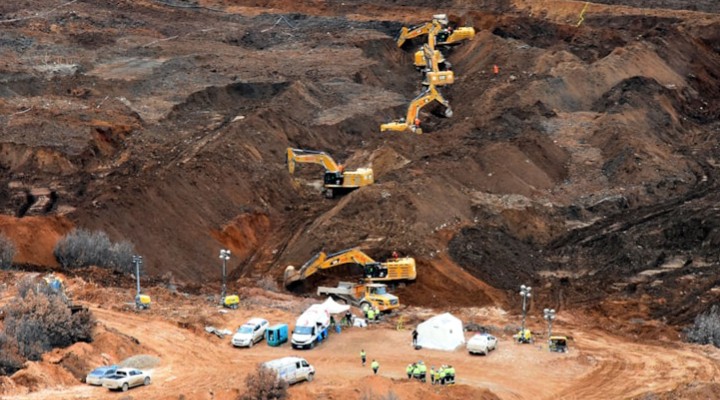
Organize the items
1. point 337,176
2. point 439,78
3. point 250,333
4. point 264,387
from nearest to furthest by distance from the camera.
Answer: point 264,387 → point 250,333 → point 337,176 → point 439,78

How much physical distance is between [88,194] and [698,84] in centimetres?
3947

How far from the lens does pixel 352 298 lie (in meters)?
48.9

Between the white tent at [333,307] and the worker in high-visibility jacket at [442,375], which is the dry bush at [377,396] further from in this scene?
the white tent at [333,307]

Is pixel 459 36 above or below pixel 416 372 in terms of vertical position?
above

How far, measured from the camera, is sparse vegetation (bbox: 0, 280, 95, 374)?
3819 centimetres

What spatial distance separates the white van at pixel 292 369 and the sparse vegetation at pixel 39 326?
573 cm

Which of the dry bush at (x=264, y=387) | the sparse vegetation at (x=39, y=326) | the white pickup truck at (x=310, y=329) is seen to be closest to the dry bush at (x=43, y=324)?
the sparse vegetation at (x=39, y=326)

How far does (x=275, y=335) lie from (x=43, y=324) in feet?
22.9

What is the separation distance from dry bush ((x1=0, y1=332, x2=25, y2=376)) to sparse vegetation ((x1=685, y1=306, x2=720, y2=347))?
21.1 m

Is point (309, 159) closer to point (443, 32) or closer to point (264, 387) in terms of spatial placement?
point (443, 32)

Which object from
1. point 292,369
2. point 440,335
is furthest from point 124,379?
point 440,335

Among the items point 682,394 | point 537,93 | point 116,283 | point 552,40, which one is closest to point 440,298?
point 116,283

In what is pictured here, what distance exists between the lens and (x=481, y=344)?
4206cm

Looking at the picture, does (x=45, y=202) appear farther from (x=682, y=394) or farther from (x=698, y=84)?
(x=698, y=84)
